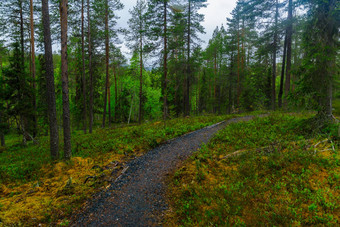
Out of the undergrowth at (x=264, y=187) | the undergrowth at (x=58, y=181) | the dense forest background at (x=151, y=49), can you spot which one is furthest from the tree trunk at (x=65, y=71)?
the undergrowth at (x=264, y=187)

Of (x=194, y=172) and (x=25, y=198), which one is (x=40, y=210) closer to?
(x=25, y=198)

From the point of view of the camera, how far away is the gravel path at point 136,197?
425 centimetres

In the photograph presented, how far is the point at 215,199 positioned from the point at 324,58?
7310 millimetres

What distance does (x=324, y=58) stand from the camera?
21.3ft

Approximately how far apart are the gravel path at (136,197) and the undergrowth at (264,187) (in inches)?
21.1

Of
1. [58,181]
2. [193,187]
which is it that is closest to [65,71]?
[58,181]

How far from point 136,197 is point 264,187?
3.90m

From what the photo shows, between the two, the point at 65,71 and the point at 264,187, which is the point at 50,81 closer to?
the point at 65,71

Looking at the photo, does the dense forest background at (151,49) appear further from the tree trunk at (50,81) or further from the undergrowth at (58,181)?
the undergrowth at (58,181)

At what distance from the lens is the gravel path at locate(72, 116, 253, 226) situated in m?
4.25

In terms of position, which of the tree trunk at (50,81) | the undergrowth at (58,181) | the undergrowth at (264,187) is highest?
the tree trunk at (50,81)

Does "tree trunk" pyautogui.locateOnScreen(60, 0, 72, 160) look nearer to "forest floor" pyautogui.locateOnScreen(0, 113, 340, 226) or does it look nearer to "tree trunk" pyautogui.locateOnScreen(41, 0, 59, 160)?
"tree trunk" pyautogui.locateOnScreen(41, 0, 59, 160)

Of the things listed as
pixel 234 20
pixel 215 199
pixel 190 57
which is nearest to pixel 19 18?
pixel 190 57

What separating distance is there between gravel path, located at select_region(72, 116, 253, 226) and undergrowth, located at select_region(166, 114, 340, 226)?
535 millimetres
